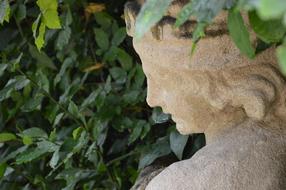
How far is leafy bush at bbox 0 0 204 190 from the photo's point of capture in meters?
2.16

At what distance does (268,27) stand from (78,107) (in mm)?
1340

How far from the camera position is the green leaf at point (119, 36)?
2.28 m

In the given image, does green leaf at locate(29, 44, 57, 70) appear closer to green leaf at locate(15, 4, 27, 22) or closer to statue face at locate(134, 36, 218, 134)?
green leaf at locate(15, 4, 27, 22)

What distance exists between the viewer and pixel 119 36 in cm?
228

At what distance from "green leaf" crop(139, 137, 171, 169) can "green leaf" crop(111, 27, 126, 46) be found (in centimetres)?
35

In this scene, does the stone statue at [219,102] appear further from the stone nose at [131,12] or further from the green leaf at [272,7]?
the green leaf at [272,7]

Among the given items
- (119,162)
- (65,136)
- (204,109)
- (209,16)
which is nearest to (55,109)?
(65,136)

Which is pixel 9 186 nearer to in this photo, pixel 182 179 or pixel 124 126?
pixel 124 126

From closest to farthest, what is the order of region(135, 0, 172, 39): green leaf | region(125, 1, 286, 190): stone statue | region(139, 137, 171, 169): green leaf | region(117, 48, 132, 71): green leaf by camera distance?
region(135, 0, 172, 39): green leaf < region(125, 1, 286, 190): stone statue < region(139, 137, 171, 169): green leaf < region(117, 48, 132, 71): green leaf

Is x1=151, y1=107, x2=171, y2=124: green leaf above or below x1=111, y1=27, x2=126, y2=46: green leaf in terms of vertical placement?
above

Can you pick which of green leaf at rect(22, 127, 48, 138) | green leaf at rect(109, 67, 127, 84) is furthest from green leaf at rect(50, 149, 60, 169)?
green leaf at rect(109, 67, 127, 84)

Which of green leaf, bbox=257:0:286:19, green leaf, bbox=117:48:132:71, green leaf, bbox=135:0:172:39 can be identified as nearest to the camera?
green leaf, bbox=257:0:286:19

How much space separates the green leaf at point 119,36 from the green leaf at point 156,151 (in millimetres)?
352

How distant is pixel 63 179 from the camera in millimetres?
2355
